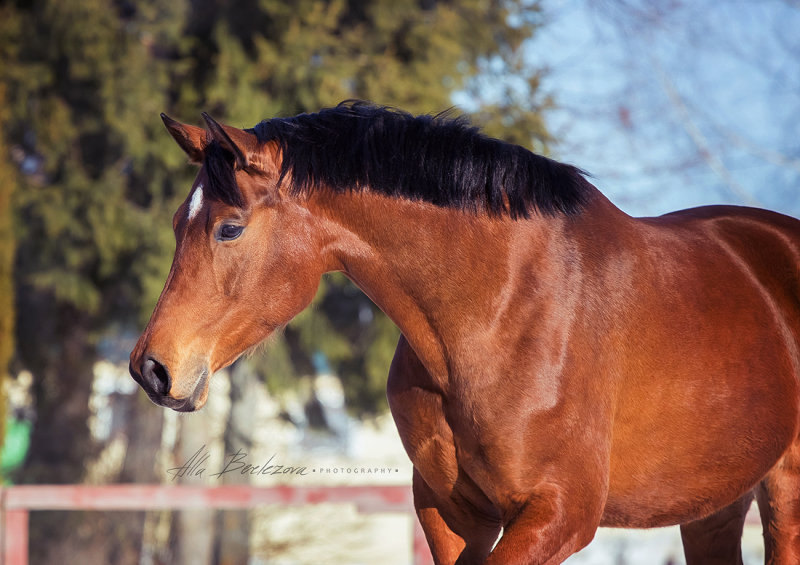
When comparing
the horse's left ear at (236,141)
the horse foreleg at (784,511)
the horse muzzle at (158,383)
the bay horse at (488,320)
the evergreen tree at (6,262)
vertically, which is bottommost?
the evergreen tree at (6,262)

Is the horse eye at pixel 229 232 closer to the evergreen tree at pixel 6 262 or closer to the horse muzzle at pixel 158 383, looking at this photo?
the horse muzzle at pixel 158 383

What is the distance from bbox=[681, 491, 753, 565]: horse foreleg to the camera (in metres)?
2.86

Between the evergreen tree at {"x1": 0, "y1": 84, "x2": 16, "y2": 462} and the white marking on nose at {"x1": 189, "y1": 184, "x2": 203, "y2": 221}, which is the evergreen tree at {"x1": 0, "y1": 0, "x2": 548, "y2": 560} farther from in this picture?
the white marking on nose at {"x1": 189, "y1": 184, "x2": 203, "y2": 221}

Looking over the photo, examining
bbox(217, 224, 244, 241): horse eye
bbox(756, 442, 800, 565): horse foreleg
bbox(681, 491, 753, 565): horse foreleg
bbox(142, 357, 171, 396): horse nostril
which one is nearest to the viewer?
bbox(142, 357, 171, 396): horse nostril

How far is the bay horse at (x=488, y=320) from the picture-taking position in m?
2.04

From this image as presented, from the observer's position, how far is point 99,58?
8.59 metres

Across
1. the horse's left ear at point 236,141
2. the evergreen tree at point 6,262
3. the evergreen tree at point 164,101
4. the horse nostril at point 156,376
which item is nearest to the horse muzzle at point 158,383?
the horse nostril at point 156,376

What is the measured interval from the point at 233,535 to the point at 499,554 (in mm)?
7726

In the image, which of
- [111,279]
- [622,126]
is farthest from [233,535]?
[622,126]

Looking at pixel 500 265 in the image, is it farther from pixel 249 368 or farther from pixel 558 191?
pixel 249 368

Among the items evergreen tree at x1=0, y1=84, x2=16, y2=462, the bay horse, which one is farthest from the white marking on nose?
evergreen tree at x1=0, y1=84, x2=16, y2=462

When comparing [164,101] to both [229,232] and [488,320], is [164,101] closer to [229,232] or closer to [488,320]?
[229,232]

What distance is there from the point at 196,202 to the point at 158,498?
333cm

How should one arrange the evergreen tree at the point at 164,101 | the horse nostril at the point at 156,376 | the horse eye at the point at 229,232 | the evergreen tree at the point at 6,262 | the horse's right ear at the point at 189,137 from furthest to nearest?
1. the evergreen tree at the point at 164,101
2. the evergreen tree at the point at 6,262
3. the horse's right ear at the point at 189,137
4. the horse eye at the point at 229,232
5. the horse nostril at the point at 156,376
